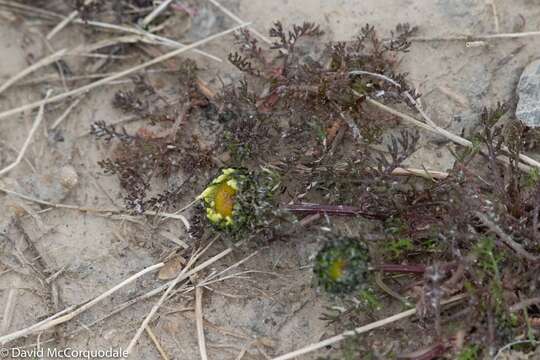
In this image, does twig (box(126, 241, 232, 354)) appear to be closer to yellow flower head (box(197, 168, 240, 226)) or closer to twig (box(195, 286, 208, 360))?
twig (box(195, 286, 208, 360))

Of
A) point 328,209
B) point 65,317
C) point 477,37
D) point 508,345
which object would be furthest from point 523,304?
point 65,317

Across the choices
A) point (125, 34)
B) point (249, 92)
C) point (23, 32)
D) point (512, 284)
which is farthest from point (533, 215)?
point (23, 32)

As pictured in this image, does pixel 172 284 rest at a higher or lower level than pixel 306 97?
lower

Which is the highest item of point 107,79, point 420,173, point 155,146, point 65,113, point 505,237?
point 107,79

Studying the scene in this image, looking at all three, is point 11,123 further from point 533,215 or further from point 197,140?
point 533,215

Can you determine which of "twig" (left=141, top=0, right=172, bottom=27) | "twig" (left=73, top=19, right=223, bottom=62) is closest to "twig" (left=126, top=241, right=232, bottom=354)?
"twig" (left=73, top=19, right=223, bottom=62)

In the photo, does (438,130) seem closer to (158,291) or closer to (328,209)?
(328,209)

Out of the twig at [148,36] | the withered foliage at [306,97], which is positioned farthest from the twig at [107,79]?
the withered foliage at [306,97]
